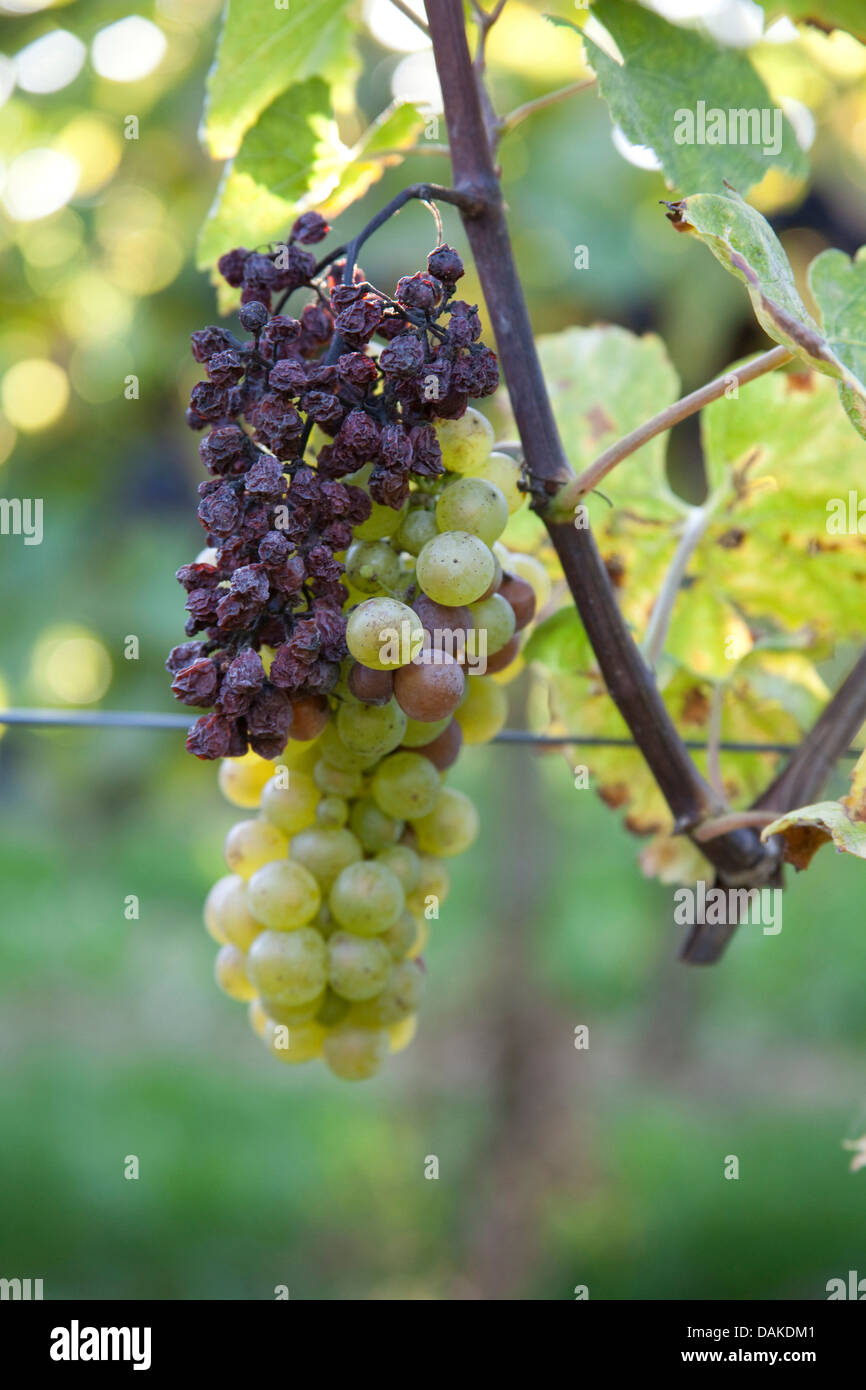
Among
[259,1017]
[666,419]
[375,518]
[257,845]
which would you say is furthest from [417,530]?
[259,1017]

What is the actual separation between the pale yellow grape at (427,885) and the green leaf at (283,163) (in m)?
0.41

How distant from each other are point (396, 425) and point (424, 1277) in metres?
2.25

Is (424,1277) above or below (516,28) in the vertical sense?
below

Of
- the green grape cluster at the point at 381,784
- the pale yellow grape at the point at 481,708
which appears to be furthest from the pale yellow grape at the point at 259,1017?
the pale yellow grape at the point at 481,708

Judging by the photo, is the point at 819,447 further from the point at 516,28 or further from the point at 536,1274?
the point at 536,1274

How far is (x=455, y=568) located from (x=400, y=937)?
0.26 meters

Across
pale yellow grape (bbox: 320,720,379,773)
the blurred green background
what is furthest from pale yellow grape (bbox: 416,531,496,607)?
the blurred green background

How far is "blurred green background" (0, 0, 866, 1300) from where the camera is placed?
6.48 feet

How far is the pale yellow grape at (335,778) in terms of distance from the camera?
2.19 ft

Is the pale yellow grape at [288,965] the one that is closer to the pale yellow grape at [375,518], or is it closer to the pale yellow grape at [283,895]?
the pale yellow grape at [283,895]

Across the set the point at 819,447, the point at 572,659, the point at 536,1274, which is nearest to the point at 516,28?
the point at 819,447

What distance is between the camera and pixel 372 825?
69 centimetres

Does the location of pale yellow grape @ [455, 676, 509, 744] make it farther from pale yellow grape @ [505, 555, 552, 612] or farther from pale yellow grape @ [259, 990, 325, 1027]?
pale yellow grape @ [259, 990, 325, 1027]
